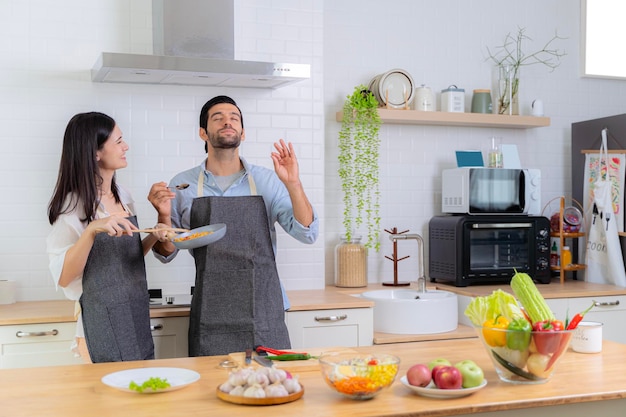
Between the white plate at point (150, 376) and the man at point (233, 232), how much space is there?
1.15m

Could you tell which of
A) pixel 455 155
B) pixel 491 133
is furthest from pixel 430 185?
pixel 491 133

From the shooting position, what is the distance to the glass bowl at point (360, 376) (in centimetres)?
206

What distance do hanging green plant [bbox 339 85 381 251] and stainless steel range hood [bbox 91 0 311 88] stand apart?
0.79 m

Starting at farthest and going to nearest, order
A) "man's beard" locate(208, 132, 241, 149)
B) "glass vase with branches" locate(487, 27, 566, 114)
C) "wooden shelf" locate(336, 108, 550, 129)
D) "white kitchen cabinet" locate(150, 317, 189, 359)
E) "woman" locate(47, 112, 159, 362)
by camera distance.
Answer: "glass vase with branches" locate(487, 27, 566, 114) → "wooden shelf" locate(336, 108, 550, 129) → "white kitchen cabinet" locate(150, 317, 189, 359) → "man's beard" locate(208, 132, 241, 149) → "woman" locate(47, 112, 159, 362)

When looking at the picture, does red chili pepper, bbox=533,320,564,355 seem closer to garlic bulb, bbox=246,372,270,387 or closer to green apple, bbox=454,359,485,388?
green apple, bbox=454,359,485,388

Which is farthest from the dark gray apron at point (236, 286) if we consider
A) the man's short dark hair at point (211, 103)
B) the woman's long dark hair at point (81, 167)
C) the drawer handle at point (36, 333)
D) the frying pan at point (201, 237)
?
the drawer handle at point (36, 333)

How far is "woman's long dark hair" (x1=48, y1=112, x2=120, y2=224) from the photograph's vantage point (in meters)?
3.22

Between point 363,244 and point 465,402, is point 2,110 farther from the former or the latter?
point 465,402

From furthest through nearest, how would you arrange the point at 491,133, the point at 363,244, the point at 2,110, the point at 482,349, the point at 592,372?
the point at 491,133, the point at 363,244, the point at 2,110, the point at 482,349, the point at 592,372

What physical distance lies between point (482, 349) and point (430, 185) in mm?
2651

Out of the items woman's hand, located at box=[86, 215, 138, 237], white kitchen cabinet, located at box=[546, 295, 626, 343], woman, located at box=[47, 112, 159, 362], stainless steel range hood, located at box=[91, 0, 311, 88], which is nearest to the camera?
woman's hand, located at box=[86, 215, 138, 237]

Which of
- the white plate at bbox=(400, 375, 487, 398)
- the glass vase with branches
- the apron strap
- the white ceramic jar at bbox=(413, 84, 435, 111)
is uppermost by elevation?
the glass vase with branches

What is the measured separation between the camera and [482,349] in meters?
2.81

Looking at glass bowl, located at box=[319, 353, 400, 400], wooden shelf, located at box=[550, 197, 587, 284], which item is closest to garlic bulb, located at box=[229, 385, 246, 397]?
glass bowl, located at box=[319, 353, 400, 400]
